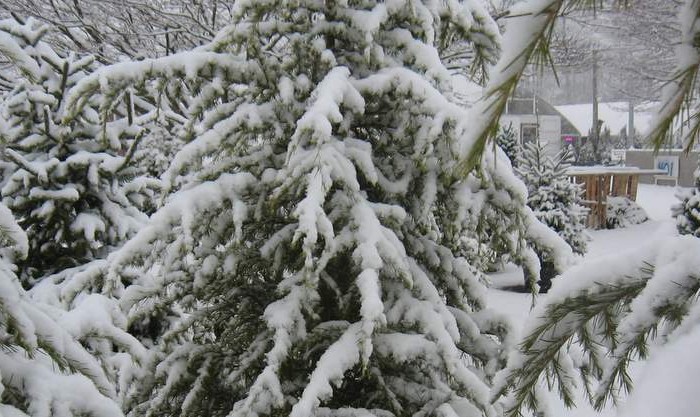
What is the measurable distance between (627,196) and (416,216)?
585 inches

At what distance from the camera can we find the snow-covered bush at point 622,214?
49.2 ft

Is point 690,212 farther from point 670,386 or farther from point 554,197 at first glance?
→ point 670,386

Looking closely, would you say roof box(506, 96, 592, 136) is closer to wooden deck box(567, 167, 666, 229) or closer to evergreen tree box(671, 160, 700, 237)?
wooden deck box(567, 167, 666, 229)

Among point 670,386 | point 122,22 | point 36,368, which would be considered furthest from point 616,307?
point 122,22

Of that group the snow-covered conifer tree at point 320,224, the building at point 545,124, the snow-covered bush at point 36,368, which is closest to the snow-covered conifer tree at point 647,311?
the snow-covered conifer tree at point 320,224

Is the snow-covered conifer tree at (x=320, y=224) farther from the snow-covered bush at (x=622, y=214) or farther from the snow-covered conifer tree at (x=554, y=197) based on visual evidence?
the snow-covered bush at (x=622, y=214)

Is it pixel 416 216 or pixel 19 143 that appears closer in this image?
pixel 416 216

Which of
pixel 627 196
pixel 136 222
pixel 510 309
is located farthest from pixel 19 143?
pixel 627 196

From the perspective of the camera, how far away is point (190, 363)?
3.05m

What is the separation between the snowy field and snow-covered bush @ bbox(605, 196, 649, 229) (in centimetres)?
20

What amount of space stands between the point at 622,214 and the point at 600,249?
3252 millimetres

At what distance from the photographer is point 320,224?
2529mm

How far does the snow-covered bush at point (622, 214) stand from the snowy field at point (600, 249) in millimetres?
205

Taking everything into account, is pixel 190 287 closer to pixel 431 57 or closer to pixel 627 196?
pixel 431 57
